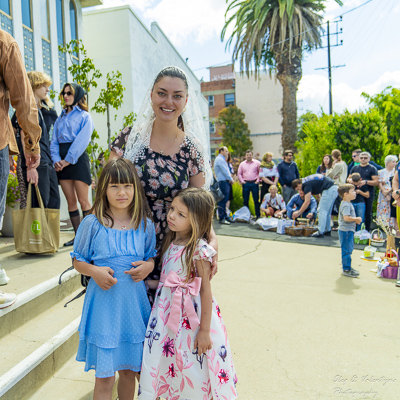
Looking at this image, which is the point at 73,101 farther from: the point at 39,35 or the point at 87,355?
the point at 39,35

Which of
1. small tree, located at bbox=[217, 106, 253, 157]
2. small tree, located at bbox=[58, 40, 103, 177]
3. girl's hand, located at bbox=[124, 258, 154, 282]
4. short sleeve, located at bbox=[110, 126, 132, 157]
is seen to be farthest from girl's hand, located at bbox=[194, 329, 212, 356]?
small tree, located at bbox=[217, 106, 253, 157]

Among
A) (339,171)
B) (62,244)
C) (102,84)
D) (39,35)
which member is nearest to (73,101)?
(62,244)

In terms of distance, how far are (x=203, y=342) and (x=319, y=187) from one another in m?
6.35

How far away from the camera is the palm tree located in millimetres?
15086

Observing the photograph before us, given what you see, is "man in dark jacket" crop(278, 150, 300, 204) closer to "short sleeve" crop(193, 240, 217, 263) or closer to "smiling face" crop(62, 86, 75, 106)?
"smiling face" crop(62, 86, 75, 106)

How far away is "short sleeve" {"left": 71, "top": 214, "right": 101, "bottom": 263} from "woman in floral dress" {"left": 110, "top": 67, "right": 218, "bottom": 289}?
346mm

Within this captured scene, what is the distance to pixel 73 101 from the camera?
3994 mm

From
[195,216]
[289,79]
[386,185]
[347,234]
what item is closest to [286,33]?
[289,79]

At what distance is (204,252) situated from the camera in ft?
5.69

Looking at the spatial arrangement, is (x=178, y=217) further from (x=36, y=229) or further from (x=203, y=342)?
(x=36, y=229)

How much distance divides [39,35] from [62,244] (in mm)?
4934

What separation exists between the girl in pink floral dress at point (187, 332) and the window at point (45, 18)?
737cm

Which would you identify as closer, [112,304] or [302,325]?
[112,304]

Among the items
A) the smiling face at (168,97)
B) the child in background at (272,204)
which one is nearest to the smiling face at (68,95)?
the smiling face at (168,97)
